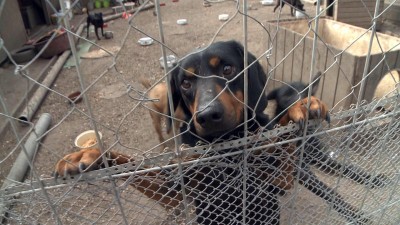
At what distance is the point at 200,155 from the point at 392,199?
1.20 metres

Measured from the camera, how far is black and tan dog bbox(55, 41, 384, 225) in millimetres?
1176

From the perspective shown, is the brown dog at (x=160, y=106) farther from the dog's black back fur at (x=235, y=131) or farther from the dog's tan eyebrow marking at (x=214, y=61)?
the dog's tan eyebrow marking at (x=214, y=61)

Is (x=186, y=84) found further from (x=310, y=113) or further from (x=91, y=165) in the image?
(x=91, y=165)

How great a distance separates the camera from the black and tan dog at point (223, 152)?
118cm

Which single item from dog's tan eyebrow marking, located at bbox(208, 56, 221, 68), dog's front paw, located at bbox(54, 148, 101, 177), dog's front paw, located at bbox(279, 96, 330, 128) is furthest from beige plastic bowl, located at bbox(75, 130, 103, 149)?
dog's front paw, located at bbox(279, 96, 330, 128)

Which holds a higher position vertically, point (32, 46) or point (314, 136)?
point (314, 136)

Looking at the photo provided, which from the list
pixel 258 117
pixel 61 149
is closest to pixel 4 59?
pixel 61 149

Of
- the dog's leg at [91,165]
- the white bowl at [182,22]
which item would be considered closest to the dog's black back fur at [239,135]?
the dog's leg at [91,165]

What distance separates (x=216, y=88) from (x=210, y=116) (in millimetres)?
225

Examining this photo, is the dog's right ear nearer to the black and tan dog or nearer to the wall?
the black and tan dog

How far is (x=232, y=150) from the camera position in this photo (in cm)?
119

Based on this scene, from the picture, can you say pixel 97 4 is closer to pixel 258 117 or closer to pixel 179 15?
pixel 179 15

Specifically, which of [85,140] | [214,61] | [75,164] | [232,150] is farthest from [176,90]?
[85,140]

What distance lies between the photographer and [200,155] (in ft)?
3.75
